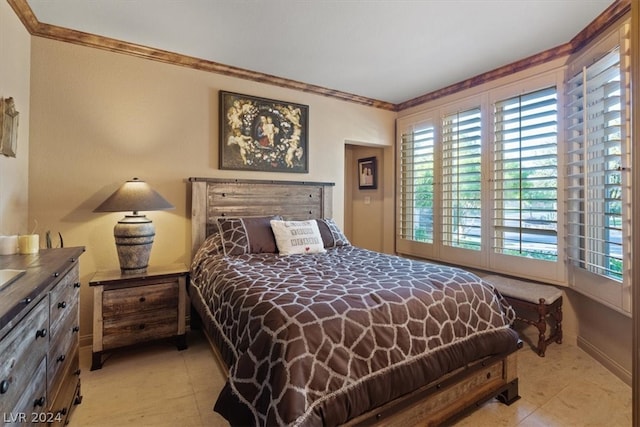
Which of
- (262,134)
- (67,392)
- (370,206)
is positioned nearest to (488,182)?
(370,206)

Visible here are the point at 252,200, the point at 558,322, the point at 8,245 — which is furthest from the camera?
the point at 252,200

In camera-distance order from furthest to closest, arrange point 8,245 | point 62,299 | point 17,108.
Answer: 1. point 17,108
2. point 8,245
3. point 62,299

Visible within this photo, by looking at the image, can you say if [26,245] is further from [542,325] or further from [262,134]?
[542,325]

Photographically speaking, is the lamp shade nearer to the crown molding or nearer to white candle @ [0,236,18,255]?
white candle @ [0,236,18,255]

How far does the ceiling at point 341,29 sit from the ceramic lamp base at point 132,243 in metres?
1.52

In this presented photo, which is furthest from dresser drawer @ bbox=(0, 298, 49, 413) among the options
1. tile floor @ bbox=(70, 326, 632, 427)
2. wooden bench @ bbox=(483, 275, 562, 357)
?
wooden bench @ bbox=(483, 275, 562, 357)

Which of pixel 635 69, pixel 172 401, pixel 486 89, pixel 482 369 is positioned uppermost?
pixel 486 89

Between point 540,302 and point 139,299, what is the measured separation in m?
3.05

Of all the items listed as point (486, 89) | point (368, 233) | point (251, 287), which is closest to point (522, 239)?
point (486, 89)

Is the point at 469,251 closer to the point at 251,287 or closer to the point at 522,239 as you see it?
the point at 522,239

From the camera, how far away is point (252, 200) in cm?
325

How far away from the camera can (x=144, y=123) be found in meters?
2.79

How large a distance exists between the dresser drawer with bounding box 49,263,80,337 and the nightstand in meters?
0.54

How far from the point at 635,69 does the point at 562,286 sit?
8.57 feet
